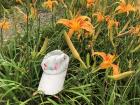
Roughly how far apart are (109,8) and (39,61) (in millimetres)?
1082

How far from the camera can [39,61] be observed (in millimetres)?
3281

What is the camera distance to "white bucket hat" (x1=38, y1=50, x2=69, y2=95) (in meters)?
2.84

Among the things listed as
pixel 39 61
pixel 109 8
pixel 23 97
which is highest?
pixel 109 8

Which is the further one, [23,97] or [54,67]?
[23,97]

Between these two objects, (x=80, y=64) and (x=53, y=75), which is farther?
(x=80, y=64)

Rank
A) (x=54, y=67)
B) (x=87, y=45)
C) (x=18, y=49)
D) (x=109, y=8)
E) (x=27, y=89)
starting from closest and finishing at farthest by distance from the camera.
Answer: (x=54, y=67) < (x=27, y=89) < (x=87, y=45) < (x=18, y=49) < (x=109, y=8)

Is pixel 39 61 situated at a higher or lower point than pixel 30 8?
lower

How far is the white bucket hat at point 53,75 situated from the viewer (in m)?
2.84

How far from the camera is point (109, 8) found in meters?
3.99

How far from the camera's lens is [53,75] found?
9.32 feet

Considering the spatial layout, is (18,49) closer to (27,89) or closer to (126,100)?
(27,89)

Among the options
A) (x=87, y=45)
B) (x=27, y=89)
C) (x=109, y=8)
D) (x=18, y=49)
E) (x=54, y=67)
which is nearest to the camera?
(x=54, y=67)

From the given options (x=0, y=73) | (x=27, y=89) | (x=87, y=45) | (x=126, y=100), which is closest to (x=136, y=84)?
(x=126, y=100)

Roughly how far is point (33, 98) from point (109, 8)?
143 centimetres
